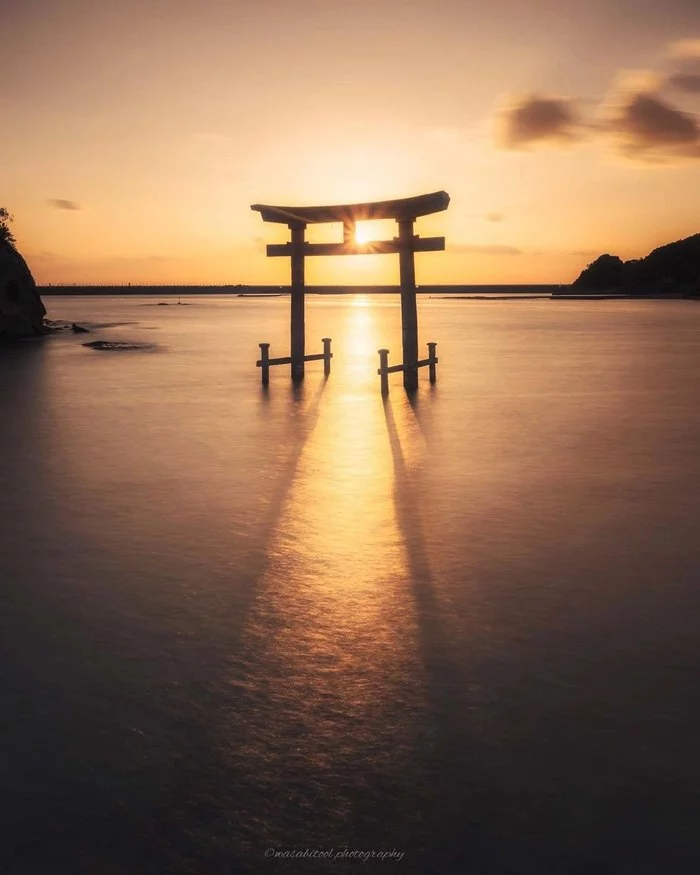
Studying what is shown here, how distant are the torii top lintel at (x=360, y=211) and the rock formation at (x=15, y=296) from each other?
24487 mm

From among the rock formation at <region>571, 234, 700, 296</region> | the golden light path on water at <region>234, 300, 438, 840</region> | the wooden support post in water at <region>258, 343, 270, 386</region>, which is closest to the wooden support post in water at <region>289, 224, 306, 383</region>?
the wooden support post in water at <region>258, 343, 270, 386</region>

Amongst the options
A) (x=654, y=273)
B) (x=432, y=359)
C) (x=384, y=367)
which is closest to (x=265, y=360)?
(x=384, y=367)

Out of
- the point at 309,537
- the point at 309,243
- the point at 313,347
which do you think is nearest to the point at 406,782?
the point at 309,537

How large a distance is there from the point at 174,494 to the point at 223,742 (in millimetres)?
5956

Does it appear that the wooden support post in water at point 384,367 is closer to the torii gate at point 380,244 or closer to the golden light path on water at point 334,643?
the torii gate at point 380,244

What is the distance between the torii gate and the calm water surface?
777 centimetres

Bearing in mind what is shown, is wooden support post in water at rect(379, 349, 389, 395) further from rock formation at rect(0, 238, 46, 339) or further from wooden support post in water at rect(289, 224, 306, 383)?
rock formation at rect(0, 238, 46, 339)

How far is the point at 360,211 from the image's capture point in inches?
780

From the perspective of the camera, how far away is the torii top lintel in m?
18.5

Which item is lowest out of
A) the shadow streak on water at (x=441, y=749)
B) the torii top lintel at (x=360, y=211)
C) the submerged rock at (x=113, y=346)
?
the shadow streak on water at (x=441, y=749)

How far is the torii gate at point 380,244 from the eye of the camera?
1902 cm

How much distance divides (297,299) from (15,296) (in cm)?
2580

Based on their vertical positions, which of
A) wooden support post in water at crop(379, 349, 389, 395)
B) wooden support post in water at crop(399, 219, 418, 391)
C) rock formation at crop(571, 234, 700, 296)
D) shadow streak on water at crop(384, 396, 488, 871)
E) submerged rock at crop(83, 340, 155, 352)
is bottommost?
shadow streak on water at crop(384, 396, 488, 871)

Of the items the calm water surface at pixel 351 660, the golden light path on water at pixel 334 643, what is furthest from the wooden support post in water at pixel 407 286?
the golden light path on water at pixel 334 643
